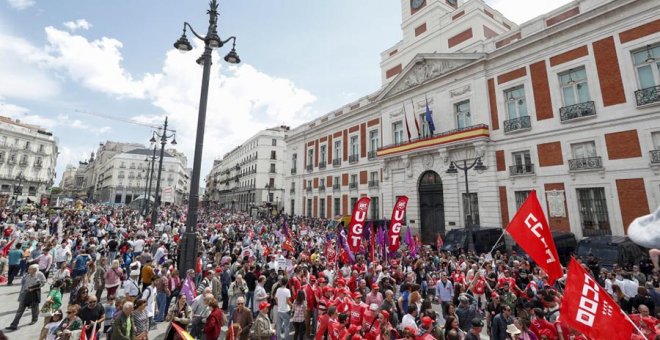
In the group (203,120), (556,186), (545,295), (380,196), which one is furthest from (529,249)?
(380,196)

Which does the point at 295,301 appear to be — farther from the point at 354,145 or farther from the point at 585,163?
the point at 354,145

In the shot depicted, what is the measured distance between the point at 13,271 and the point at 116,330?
1009 cm

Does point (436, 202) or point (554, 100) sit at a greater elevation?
point (554, 100)

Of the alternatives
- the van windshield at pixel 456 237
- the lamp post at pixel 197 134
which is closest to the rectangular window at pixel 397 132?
the van windshield at pixel 456 237

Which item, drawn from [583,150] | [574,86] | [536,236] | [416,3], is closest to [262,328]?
[536,236]

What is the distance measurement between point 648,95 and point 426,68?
1425cm

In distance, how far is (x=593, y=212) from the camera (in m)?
17.0

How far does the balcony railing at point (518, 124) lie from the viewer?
65.2ft

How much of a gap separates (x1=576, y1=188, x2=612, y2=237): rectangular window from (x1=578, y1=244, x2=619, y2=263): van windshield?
4035mm

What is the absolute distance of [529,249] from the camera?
251 inches

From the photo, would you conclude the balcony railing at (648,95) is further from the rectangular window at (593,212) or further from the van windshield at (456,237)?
the van windshield at (456,237)

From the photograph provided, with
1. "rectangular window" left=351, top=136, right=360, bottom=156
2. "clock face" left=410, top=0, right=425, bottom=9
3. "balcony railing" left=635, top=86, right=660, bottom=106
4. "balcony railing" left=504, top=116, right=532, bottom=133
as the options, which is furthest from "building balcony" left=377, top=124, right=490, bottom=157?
"clock face" left=410, top=0, right=425, bottom=9

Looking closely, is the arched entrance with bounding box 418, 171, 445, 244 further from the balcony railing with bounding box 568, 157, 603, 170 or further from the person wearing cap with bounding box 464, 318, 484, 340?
the person wearing cap with bounding box 464, 318, 484, 340

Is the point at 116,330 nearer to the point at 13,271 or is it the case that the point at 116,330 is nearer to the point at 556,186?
the point at 13,271
